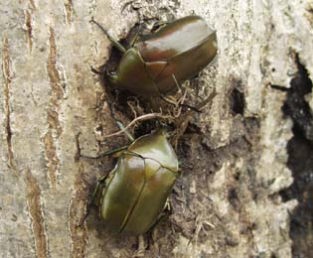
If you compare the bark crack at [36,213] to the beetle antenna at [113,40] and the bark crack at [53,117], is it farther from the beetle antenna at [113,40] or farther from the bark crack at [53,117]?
the beetle antenna at [113,40]

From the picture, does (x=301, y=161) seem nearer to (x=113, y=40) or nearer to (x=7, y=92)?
(x=113, y=40)

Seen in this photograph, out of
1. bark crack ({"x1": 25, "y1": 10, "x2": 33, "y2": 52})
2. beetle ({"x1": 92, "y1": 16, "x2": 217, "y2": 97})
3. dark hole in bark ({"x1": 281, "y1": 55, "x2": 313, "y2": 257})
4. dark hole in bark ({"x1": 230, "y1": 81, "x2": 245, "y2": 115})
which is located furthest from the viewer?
dark hole in bark ({"x1": 281, "y1": 55, "x2": 313, "y2": 257})

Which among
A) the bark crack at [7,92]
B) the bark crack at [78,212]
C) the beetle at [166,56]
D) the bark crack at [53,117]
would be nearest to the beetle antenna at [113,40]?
the beetle at [166,56]

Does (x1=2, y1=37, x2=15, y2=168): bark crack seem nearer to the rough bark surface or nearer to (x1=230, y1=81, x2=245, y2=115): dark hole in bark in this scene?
the rough bark surface

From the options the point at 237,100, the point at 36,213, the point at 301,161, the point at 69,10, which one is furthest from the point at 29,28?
the point at 301,161

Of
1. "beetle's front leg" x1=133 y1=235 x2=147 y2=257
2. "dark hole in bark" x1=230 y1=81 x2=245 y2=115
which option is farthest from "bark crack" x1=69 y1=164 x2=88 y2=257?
"dark hole in bark" x1=230 y1=81 x2=245 y2=115

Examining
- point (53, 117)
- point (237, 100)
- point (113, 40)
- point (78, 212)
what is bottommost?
point (78, 212)
